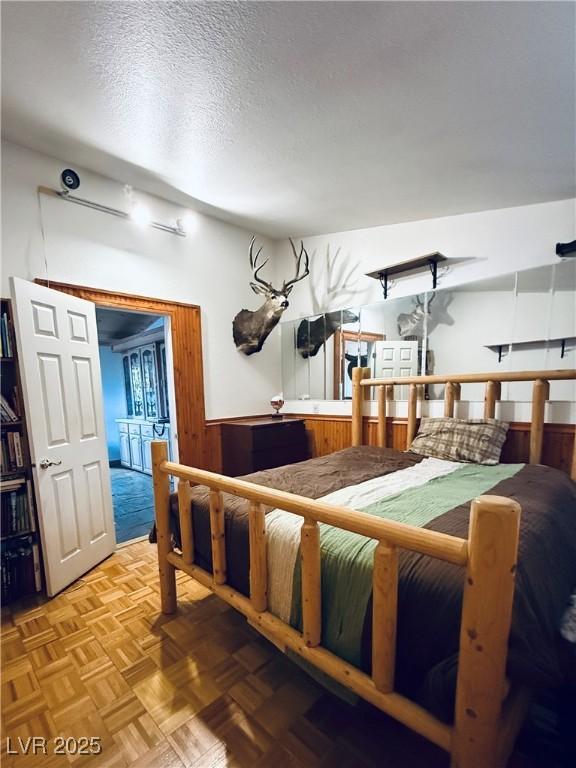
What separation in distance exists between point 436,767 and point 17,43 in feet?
10.3

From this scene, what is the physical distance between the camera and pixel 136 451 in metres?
4.91

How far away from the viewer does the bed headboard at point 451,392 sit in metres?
2.07

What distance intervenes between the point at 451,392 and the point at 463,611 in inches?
76.6

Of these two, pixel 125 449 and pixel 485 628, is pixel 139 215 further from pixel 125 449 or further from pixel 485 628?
pixel 125 449

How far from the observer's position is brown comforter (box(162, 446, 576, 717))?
81 cm

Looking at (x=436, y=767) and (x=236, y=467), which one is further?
(x=236, y=467)

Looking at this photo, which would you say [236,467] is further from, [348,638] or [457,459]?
[348,638]

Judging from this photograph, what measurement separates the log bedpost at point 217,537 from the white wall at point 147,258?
72.4 inches

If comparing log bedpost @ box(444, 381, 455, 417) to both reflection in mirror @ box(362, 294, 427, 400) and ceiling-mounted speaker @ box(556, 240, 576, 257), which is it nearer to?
reflection in mirror @ box(362, 294, 427, 400)

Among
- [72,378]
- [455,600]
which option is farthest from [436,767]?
[72,378]

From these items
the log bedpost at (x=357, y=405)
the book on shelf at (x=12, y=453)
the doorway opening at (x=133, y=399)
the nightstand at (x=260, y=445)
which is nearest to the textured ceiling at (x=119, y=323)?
the doorway opening at (x=133, y=399)

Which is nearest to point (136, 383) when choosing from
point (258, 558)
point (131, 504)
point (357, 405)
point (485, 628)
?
Result: point (131, 504)

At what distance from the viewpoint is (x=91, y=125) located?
1.87m

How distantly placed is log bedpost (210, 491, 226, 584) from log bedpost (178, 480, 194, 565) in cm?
21
